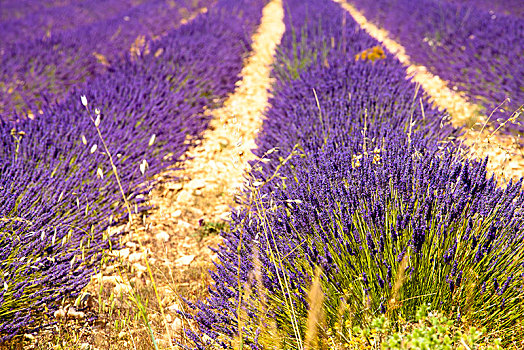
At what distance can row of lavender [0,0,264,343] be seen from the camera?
2.01m

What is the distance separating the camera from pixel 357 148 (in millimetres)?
2465

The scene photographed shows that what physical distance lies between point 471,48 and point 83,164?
A: 228 inches

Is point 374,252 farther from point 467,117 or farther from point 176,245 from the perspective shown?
point 467,117

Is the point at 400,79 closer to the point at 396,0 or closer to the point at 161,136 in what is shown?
the point at 161,136

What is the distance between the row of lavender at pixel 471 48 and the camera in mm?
4238

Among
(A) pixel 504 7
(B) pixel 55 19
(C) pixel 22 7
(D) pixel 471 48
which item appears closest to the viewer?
(D) pixel 471 48

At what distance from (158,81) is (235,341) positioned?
3490 millimetres

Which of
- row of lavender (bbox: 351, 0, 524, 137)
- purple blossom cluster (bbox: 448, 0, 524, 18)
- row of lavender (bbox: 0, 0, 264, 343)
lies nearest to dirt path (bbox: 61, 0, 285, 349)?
row of lavender (bbox: 0, 0, 264, 343)

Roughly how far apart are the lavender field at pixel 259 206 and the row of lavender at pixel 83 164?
2cm

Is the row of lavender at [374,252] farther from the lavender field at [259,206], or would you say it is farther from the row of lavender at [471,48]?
the row of lavender at [471,48]

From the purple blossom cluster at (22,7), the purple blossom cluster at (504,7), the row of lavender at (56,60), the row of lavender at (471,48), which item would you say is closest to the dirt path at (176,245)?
the row of lavender at (56,60)

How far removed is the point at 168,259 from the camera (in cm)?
260

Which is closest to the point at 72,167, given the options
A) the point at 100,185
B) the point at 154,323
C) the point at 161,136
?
the point at 100,185

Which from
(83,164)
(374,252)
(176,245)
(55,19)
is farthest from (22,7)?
(374,252)
